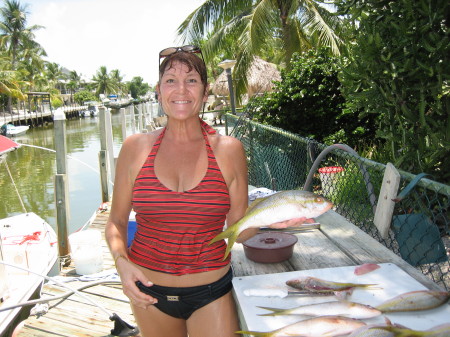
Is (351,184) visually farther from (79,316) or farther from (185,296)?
(185,296)

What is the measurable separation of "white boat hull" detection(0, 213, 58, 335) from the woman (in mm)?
3442

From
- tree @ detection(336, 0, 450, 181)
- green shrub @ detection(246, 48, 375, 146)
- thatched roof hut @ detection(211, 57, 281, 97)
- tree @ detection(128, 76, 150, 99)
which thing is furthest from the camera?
tree @ detection(128, 76, 150, 99)

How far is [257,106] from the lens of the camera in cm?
1056

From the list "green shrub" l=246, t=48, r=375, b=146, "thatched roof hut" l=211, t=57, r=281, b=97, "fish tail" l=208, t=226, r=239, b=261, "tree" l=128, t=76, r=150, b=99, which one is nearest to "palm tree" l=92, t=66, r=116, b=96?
"tree" l=128, t=76, r=150, b=99

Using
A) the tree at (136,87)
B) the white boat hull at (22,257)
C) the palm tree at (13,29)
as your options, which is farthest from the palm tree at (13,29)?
the tree at (136,87)

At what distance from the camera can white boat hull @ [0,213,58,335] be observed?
5.06m

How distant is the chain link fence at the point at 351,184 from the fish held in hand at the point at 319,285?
2.00ft

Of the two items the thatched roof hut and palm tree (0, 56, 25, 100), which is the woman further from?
palm tree (0, 56, 25, 100)

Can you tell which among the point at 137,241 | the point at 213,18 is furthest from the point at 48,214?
the point at 137,241

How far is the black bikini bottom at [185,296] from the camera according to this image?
2.02 meters

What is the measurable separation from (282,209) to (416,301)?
0.64m

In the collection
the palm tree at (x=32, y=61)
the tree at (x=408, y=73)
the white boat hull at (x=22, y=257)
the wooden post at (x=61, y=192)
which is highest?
the palm tree at (x=32, y=61)

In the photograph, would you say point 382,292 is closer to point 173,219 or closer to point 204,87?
point 173,219

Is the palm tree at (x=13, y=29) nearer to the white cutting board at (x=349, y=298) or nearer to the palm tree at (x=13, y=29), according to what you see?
the palm tree at (x=13, y=29)
